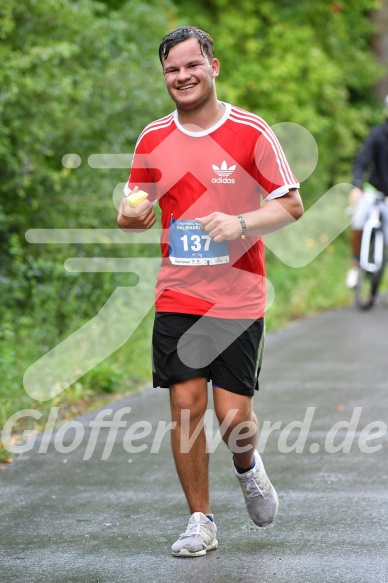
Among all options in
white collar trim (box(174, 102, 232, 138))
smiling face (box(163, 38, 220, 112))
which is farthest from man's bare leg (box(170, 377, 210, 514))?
smiling face (box(163, 38, 220, 112))

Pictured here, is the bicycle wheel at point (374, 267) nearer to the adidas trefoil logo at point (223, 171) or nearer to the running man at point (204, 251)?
the running man at point (204, 251)

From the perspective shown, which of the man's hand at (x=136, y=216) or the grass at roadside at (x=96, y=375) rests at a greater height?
the man's hand at (x=136, y=216)

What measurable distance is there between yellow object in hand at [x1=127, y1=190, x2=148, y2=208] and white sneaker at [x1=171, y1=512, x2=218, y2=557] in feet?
4.42

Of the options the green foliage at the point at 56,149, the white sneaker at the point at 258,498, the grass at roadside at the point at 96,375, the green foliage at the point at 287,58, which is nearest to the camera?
the white sneaker at the point at 258,498

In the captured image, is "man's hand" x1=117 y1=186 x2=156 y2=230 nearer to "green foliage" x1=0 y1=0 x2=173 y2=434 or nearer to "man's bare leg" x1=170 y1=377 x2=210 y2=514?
"man's bare leg" x1=170 y1=377 x2=210 y2=514

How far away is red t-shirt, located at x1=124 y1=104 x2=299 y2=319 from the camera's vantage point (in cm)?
530

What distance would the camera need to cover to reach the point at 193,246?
17.6ft

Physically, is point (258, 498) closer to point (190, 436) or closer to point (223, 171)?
point (190, 436)

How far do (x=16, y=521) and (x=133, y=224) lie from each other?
5.16 feet

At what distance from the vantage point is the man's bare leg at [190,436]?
540cm

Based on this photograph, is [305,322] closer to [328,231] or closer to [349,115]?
[328,231]

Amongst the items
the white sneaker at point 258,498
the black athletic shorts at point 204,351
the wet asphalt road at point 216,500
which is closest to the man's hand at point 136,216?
the black athletic shorts at point 204,351

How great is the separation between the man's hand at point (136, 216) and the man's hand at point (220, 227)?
293 millimetres

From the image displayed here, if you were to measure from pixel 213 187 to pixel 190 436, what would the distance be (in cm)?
105
